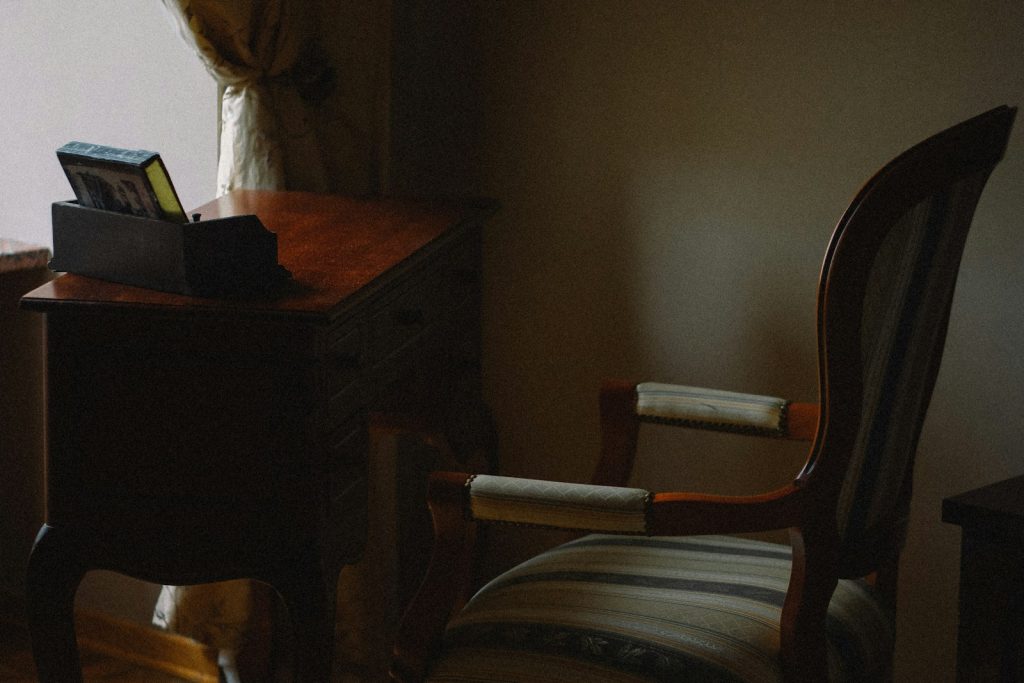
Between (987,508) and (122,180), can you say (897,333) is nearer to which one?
(987,508)

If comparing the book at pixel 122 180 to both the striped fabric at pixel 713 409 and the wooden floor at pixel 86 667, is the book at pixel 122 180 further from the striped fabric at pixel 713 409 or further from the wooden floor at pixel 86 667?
the wooden floor at pixel 86 667

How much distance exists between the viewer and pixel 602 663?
1295mm

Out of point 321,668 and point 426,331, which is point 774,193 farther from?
point 321,668

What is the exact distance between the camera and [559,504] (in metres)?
1.29

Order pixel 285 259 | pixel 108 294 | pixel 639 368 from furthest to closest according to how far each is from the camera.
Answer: pixel 639 368 < pixel 285 259 < pixel 108 294

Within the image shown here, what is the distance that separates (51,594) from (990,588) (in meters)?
1.11

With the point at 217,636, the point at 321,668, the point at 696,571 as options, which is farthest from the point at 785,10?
the point at 217,636

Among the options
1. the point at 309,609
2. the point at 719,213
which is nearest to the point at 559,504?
the point at 309,609

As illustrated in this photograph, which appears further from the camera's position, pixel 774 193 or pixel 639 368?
pixel 639 368

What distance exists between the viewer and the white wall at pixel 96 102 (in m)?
2.29

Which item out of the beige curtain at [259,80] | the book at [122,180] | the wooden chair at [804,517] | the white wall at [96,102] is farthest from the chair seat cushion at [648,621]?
the white wall at [96,102]

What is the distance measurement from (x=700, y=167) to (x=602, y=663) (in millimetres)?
1094

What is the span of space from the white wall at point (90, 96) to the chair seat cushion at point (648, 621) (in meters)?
1.21

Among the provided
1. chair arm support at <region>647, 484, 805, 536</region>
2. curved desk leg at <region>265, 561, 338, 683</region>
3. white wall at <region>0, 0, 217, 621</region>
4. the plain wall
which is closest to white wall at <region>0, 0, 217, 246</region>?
white wall at <region>0, 0, 217, 621</region>
